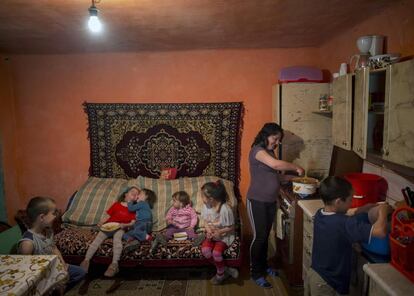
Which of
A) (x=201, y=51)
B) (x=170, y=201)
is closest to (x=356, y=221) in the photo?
(x=170, y=201)

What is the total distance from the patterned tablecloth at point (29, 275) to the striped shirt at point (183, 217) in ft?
4.77

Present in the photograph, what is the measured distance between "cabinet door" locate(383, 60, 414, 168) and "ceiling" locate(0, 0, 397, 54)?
733 millimetres

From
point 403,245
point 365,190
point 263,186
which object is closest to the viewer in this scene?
point 403,245

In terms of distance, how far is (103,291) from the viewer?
9.45 ft

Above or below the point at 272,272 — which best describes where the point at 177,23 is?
above

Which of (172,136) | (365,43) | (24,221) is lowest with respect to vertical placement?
Result: (24,221)

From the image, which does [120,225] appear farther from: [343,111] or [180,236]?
[343,111]

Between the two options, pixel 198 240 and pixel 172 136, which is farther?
pixel 172 136

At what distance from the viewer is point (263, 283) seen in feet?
9.54

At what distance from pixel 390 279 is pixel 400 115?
79cm

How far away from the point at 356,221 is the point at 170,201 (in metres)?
2.19

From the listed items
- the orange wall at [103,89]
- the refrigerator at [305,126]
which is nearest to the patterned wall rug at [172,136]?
the orange wall at [103,89]

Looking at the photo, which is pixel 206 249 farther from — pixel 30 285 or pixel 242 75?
pixel 242 75

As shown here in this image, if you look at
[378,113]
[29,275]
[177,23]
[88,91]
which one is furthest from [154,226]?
[378,113]
